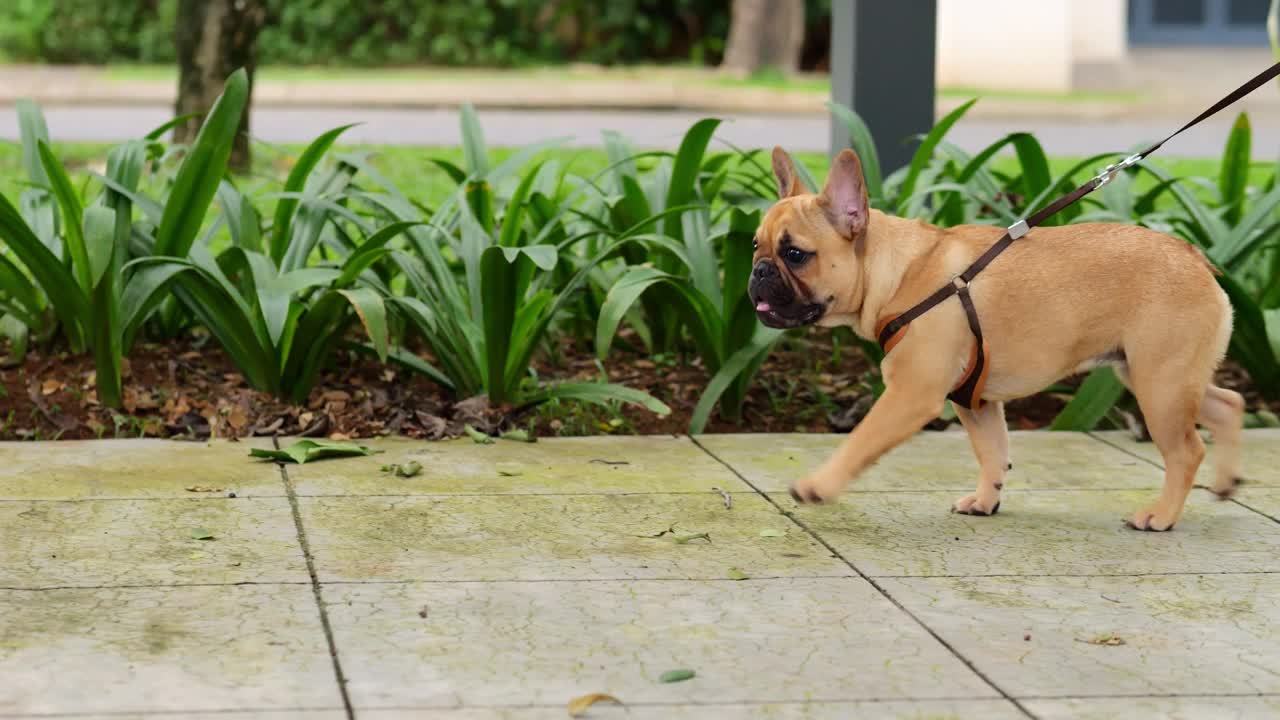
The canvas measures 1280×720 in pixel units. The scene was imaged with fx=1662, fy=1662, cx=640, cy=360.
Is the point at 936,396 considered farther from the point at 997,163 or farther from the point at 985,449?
the point at 997,163

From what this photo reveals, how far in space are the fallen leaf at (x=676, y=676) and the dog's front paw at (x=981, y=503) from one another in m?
1.65

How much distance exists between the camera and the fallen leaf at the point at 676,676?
3336 millimetres

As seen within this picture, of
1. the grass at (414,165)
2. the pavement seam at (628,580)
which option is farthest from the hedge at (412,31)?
the pavement seam at (628,580)

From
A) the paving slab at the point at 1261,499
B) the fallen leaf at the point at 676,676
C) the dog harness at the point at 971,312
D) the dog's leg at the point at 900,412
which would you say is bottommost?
the paving slab at the point at 1261,499

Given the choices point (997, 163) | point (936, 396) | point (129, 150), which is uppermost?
point (129, 150)

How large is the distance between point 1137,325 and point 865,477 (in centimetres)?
111

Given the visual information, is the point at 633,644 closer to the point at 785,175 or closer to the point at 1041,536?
the point at 1041,536

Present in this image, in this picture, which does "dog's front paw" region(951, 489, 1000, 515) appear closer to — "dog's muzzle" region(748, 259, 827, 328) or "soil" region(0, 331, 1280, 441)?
"dog's muzzle" region(748, 259, 827, 328)

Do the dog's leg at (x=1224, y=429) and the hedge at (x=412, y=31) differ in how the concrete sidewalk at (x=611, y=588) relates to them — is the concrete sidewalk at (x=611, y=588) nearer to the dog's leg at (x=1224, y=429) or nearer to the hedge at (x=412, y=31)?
the dog's leg at (x=1224, y=429)

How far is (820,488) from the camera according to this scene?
14.3 ft

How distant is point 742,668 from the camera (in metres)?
3.43

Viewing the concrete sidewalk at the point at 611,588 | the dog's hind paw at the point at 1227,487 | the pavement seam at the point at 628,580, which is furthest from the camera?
the dog's hind paw at the point at 1227,487

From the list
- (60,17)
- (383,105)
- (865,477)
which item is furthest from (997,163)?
(60,17)

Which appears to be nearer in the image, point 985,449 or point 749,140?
point 985,449
